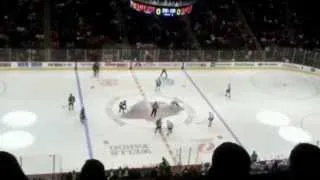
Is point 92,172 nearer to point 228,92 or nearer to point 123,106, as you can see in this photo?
point 123,106

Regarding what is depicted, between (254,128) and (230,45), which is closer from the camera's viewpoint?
(254,128)

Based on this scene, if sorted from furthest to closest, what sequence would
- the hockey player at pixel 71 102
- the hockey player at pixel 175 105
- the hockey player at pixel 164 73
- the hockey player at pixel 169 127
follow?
the hockey player at pixel 164 73 < the hockey player at pixel 175 105 < the hockey player at pixel 71 102 < the hockey player at pixel 169 127

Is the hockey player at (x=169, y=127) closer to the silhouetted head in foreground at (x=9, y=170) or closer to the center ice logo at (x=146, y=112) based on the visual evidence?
the center ice logo at (x=146, y=112)

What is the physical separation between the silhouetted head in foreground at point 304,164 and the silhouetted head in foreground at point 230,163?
22 cm

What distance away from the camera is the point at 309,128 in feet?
62.1

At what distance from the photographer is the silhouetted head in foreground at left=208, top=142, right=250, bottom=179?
2.48m

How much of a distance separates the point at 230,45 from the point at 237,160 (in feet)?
77.9

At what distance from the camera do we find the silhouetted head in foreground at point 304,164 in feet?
8.05

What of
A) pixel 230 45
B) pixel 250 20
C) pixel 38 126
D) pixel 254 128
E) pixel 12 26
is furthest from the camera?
pixel 250 20

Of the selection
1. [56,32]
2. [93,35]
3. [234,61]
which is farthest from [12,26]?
[234,61]

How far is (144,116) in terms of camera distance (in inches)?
744

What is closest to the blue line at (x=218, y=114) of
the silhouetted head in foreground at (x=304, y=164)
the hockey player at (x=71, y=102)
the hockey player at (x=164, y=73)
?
the hockey player at (x=164, y=73)

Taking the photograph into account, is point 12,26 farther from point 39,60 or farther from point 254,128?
point 254,128

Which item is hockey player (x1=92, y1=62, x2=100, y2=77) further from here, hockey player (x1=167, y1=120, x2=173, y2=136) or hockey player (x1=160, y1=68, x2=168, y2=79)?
hockey player (x1=167, y1=120, x2=173, y2=136)
